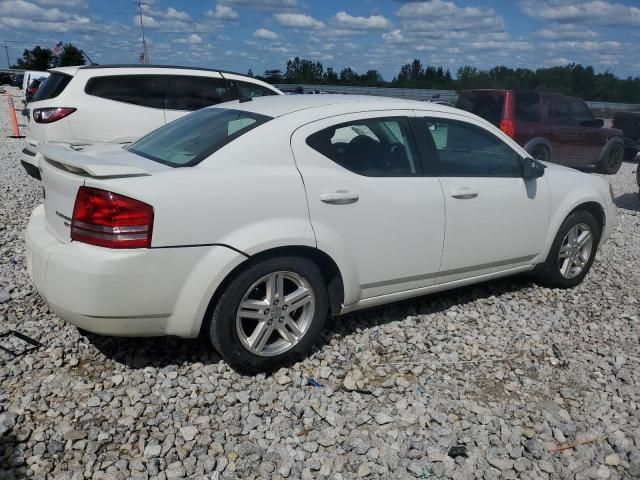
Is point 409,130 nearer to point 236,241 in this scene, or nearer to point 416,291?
point 416,291

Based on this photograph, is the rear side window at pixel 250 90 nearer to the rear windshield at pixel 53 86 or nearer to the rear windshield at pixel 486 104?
the rear windshield at pixel 53 86

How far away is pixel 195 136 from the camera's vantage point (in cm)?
375

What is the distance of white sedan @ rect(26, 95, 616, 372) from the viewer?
9.84ft

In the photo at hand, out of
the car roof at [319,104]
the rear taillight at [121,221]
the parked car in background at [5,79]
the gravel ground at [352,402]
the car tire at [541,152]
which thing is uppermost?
the car roof at [319,104]

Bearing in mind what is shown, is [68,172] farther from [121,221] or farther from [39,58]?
[39,58]

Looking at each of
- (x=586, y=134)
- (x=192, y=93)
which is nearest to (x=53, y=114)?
(x=192, y=93)

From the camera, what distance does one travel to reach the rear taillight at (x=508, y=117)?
1053 centimetres

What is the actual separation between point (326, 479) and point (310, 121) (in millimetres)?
2085

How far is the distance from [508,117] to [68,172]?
29.5 feet

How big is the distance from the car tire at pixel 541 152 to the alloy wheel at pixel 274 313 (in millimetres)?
8765

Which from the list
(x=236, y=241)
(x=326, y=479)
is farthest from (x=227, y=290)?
(x=326, y=479)

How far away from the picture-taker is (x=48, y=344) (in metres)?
3.75

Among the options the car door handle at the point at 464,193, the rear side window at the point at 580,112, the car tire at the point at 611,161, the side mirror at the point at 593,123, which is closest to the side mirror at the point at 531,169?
the car door handle at the point at 464,193

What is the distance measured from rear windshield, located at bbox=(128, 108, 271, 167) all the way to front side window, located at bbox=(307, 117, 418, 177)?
0.43 m
